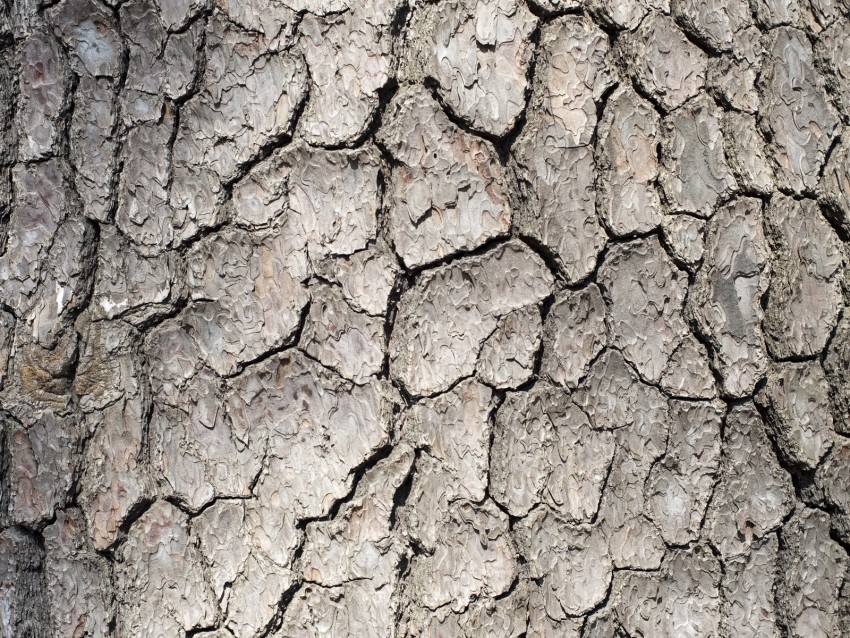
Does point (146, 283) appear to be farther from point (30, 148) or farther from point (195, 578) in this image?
point (195, 578)

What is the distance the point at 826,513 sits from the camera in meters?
1.00

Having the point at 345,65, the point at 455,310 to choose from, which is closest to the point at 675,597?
the point at 455,310

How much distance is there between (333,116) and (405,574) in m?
0.59

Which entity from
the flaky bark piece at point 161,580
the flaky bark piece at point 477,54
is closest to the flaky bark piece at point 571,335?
the flaky bark piece at point 477,54

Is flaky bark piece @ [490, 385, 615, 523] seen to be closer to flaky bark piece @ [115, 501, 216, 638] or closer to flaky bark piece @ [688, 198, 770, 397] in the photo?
flaky bark piece @ [688, 198, 770, 397]

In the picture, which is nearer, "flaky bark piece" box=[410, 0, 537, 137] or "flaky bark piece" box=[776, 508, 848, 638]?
"flaky bark piece" box=[410, 0, 537, 137]

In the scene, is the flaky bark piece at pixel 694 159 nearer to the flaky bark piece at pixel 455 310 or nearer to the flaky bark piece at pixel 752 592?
the flaky bark piece at pixel 455 310

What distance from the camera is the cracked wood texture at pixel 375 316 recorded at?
2.83 feet

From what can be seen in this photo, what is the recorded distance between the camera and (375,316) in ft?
2.89

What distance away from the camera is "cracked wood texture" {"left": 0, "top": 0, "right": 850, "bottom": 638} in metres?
0.86

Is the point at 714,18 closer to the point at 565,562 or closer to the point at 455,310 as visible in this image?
the point at 455,310

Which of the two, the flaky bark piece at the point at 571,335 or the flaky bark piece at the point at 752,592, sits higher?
the flaky bark piece at the point at 571,335

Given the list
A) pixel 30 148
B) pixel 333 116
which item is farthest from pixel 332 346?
pixel 30 148

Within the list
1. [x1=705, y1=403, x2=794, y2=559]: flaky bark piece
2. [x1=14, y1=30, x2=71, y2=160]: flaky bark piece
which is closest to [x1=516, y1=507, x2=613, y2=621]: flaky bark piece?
[x1=705, y1=403, x2=794, y2=559]: flaky bark piece
